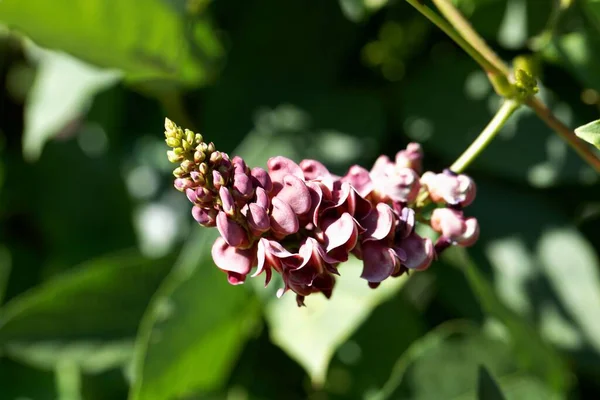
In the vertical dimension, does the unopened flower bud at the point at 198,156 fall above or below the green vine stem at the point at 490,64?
below

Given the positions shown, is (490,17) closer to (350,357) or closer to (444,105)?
(444,105)

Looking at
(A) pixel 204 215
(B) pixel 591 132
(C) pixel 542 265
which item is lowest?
(C) pixel 542 265

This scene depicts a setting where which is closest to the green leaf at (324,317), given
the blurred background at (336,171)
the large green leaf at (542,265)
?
the blurred background at (336,171)

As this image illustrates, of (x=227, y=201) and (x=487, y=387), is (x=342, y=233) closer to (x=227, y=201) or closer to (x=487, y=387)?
(x=227, y=201)

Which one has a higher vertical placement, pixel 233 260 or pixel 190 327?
pixel 233 260

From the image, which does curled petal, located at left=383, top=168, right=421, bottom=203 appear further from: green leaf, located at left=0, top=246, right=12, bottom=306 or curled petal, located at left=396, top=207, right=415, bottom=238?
green leaf, located at left=0, top=246, right=12, bottom=306

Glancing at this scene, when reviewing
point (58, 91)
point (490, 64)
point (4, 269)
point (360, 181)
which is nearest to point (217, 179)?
point (360, 181)

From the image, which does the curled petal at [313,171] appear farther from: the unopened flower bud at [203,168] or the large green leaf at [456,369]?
the large green leaf at [456,369]
